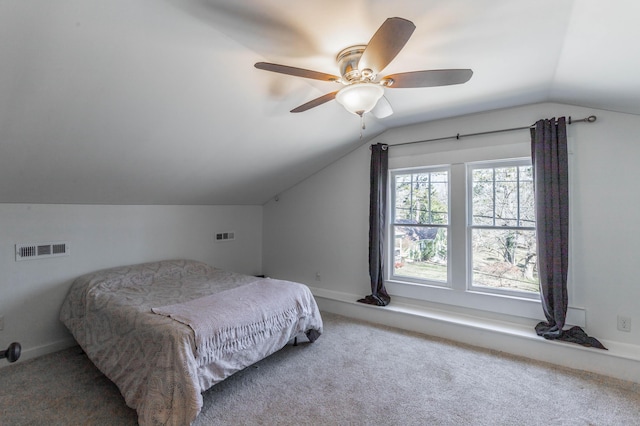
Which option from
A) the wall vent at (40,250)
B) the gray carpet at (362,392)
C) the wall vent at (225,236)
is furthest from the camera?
the wall vent at (225,236)

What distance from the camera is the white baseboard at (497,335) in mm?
2445

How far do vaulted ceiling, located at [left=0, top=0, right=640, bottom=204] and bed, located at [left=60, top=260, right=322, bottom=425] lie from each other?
1.04m

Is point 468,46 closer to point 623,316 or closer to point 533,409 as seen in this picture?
point 533,409

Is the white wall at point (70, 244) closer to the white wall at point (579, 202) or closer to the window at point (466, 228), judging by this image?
the white wall at point (579, 202)

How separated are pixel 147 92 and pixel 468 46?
6.86ft

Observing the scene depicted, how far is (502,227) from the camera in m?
3.15

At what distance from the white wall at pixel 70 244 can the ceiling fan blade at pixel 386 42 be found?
121 inches

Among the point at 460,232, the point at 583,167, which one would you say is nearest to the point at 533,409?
the point at 460,232

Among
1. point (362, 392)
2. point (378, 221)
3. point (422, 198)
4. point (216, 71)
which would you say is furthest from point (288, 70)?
point (422, 198)

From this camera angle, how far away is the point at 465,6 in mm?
1501

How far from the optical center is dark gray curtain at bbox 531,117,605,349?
2.66 meters

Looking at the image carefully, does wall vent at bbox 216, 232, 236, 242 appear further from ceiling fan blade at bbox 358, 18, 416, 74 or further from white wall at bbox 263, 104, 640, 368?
ceiling fan blade at bbox 358, 18, 416, 74

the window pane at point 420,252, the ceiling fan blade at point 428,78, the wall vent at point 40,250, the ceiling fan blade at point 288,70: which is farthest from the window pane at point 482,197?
the wall vent at point 40,250

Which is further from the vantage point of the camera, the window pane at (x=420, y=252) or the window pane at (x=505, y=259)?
the window pane at (x=420, y=252)
